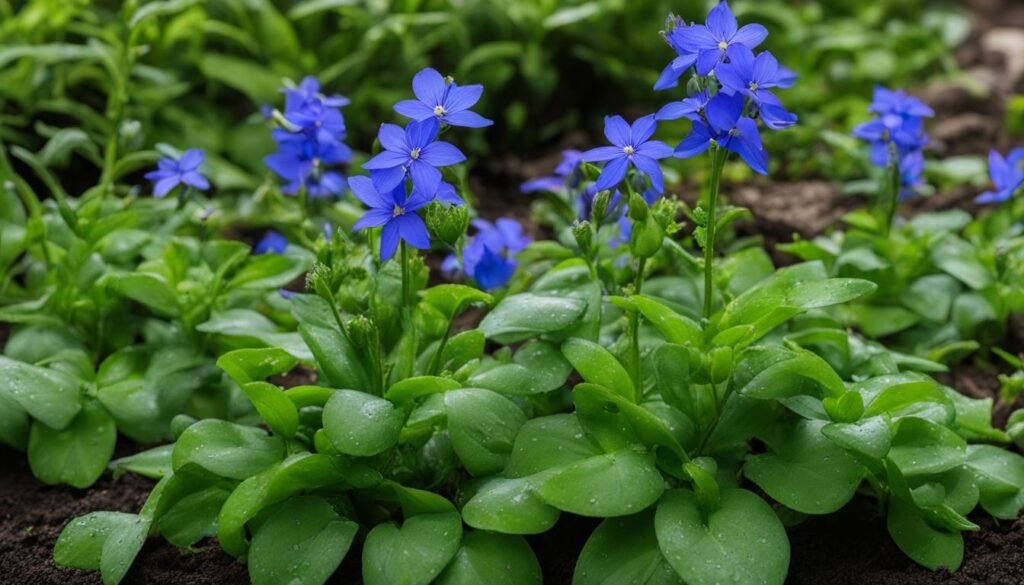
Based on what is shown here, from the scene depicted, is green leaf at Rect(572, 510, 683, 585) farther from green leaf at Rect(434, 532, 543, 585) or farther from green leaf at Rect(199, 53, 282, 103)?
green leaf at Rect(199, 53, 282, 103)

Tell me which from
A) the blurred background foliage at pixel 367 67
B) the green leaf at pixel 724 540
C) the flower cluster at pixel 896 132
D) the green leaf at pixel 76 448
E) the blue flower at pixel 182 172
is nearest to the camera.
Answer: the green leaf at pixel 724 540

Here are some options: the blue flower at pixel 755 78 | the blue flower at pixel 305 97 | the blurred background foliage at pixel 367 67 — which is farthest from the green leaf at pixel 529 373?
the blurred background foliage at pixel 367 67

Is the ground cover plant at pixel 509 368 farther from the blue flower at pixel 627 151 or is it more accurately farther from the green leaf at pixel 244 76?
the green leaf at pixel 244 76

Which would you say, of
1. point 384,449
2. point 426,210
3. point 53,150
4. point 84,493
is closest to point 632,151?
point 426,210

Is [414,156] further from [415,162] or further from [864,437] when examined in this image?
[864,437]

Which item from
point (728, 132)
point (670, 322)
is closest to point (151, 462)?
point (670, 322)
